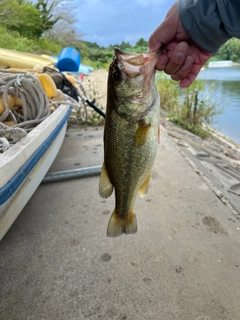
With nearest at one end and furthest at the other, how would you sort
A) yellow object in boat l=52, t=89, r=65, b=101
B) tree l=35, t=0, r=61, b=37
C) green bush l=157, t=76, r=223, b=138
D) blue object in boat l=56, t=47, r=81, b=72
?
yellow object in boat l=52, t=89, r=65, b=101, green bush l=157, t=76, r=223, b=138, blue object in boat l=56, t=47, r=81, b=72, tree l=35, t=0, r=61, b=37

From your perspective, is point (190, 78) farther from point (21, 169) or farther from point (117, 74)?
point (21, 169)

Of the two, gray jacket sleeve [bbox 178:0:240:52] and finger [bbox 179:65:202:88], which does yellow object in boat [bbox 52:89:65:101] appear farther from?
gray jacket sleeve [bbox 178:0:240:52]

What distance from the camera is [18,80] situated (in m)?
3.31

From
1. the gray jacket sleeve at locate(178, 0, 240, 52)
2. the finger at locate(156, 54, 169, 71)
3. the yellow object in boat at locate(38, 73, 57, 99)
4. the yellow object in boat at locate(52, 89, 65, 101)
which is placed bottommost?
the yellow object in boat at locate(52, 89, 65, 101)

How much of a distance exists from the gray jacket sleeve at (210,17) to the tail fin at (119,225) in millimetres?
1186

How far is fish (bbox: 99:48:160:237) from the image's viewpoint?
157 cm

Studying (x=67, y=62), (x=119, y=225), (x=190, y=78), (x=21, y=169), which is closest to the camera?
(x=119, y=225)

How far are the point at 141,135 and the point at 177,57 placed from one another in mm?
577

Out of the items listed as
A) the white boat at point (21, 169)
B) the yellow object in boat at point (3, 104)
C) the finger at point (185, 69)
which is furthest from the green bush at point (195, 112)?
the finger at point (185, 69)

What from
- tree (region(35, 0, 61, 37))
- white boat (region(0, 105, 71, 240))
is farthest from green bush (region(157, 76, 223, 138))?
tree (region(35, 0, 61, 37))

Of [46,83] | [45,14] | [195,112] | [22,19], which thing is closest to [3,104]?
[46,83]

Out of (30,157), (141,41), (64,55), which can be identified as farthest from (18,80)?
(141,41)

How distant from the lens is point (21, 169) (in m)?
2.32

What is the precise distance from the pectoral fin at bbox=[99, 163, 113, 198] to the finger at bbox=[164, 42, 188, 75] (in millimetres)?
738
